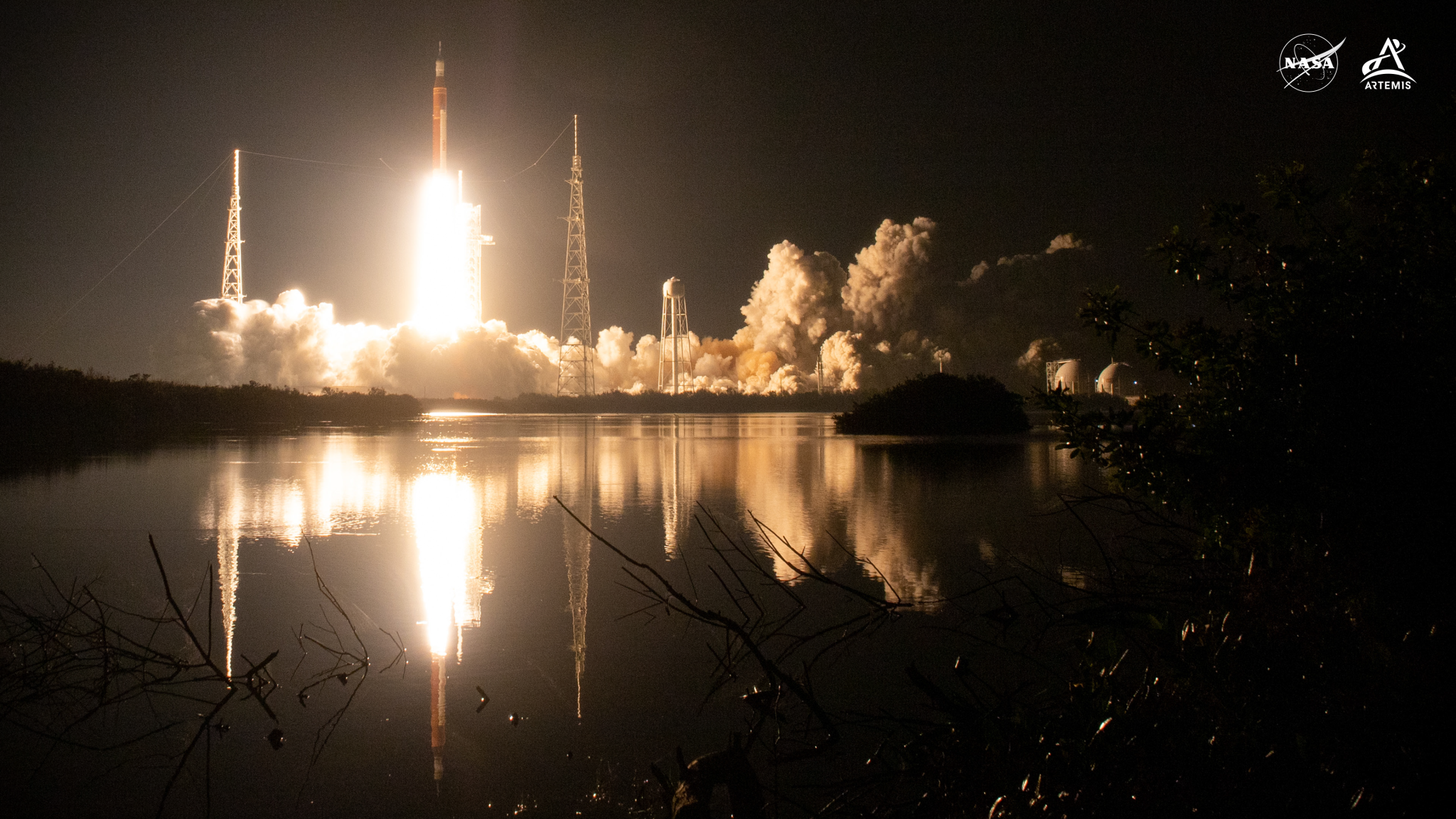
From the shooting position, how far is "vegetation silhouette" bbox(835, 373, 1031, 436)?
59.1ft

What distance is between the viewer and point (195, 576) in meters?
3.81

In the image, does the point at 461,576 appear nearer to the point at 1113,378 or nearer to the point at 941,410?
the point at 941,410

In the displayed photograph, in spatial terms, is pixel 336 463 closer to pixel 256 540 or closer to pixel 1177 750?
pixel 256 540

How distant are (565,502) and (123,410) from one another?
13675mm

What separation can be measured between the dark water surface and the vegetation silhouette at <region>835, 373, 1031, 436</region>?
8371mm

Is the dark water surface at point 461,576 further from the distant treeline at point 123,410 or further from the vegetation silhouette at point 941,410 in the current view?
the vegetation silhouette at point 941,410

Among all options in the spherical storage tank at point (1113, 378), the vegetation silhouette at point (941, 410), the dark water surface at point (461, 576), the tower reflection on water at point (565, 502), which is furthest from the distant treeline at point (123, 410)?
the spherical storage tank at point (1113, 378)

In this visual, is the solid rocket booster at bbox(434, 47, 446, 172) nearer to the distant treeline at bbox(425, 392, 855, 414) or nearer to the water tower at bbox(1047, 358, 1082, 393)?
the distant treeline at bbox(425, 392, 855, 414)

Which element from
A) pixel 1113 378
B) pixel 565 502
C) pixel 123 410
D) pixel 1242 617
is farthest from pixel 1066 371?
pixel 1242 617

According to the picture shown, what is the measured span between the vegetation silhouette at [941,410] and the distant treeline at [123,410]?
13.6 meters

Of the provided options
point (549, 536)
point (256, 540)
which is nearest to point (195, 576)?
point (256, 540)

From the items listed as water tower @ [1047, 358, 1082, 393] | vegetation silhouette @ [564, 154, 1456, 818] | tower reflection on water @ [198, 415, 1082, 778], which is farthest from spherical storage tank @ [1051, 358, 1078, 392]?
vegetation silhouette @ [564, 154, 1456, 818]

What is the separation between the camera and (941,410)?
18.3 meters

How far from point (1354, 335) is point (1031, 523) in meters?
3.37
